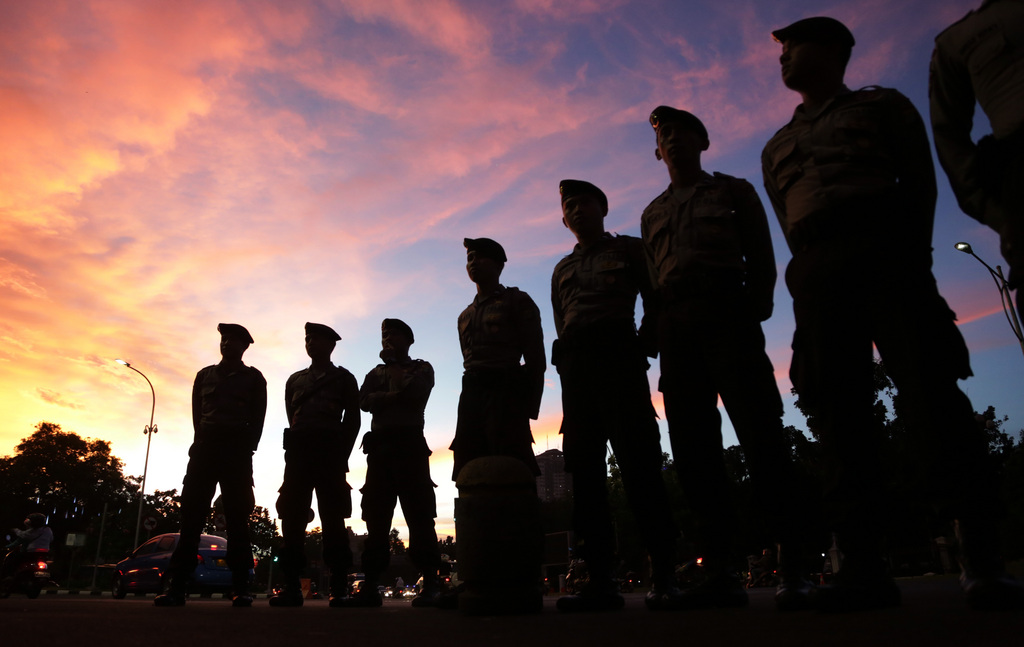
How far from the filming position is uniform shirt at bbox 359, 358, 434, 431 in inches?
234

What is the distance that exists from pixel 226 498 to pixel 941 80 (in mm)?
6274

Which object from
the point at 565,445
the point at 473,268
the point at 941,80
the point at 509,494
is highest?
the point at 473,268

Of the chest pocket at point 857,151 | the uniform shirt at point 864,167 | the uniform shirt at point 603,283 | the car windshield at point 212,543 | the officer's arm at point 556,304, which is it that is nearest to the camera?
the uniform shirt at point 864,167

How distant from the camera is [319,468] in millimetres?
6410

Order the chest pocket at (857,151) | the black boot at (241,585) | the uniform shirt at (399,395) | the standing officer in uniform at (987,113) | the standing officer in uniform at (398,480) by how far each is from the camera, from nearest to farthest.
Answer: the standing officer in uniform at (987,113) → the chest pocket at (857,151) → the standing officer in uniform at (398,480) → the uniform shirt at (399,395) → the black boot at (241,585)

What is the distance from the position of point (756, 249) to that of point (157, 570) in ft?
A: 51.5

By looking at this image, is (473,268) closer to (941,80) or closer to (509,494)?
(509,494)

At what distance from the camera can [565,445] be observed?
4.03 m

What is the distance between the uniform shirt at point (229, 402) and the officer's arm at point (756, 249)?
4.96 meters

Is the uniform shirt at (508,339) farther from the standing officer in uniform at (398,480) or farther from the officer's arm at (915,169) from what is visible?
the officer's arm at (915,169)

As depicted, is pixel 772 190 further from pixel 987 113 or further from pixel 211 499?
pixel 211 499

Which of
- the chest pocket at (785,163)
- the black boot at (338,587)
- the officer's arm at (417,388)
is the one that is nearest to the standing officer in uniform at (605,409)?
the chest pocket at (785,163)

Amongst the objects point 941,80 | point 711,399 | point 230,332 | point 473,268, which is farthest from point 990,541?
point 230,332

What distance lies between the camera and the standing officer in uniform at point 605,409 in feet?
12.4
